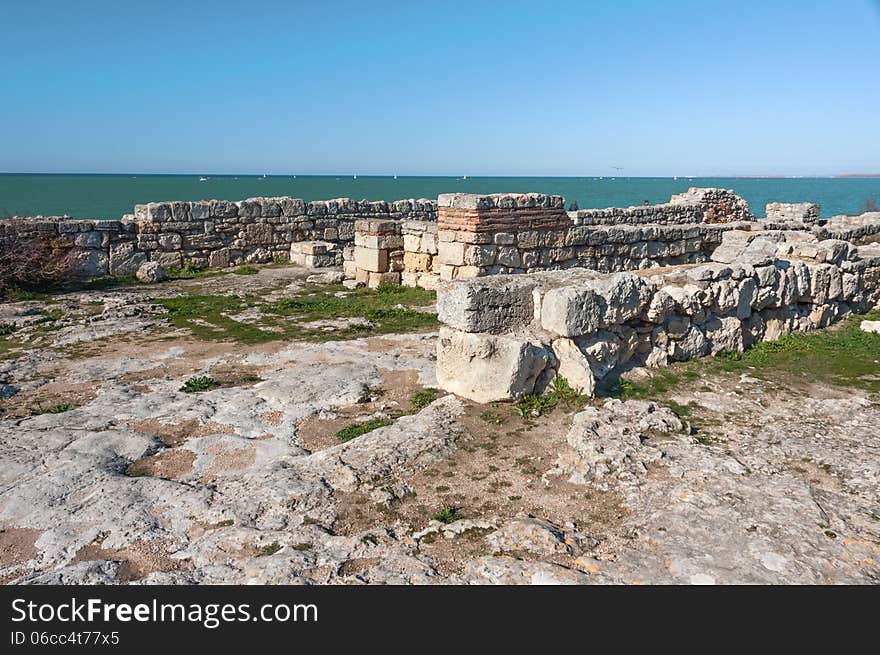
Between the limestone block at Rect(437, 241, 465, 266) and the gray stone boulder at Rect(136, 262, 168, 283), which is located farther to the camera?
the gray stone boulder at Rect(136, 262, 168, 283)

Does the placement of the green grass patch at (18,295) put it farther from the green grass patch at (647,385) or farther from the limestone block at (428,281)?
the green grass patch at (647,385)

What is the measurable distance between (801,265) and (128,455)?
8.90 m

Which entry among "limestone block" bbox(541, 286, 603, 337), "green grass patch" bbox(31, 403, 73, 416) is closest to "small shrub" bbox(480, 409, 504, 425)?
"limestone block" bbox(541, 286, 603, 337)

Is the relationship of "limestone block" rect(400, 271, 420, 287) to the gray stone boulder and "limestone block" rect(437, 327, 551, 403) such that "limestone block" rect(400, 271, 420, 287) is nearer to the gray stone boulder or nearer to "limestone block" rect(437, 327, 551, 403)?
the gray stone boulder

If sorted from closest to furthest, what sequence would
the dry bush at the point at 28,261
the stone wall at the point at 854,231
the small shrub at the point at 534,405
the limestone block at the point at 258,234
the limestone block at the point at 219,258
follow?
the small shrub at the point at 534,405 < the dry bush at the point at 28,261 < the stone wall at the point at 854,231 < the limestone block at the point at 219,258 < the limestone block at the point at 258,234

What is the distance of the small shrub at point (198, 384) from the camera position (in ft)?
22.6

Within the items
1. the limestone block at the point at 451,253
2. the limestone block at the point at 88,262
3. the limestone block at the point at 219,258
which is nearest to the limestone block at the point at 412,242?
the limestone block at the point at 451,253

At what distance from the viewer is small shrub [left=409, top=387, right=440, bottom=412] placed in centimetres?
642

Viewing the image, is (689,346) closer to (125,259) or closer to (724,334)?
(724,334)

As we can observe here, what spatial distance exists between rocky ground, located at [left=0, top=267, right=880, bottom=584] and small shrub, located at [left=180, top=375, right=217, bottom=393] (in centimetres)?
4

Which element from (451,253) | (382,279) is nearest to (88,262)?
(382,279)

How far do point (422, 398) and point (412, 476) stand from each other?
181 cm

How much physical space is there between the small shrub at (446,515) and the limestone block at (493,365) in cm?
200
